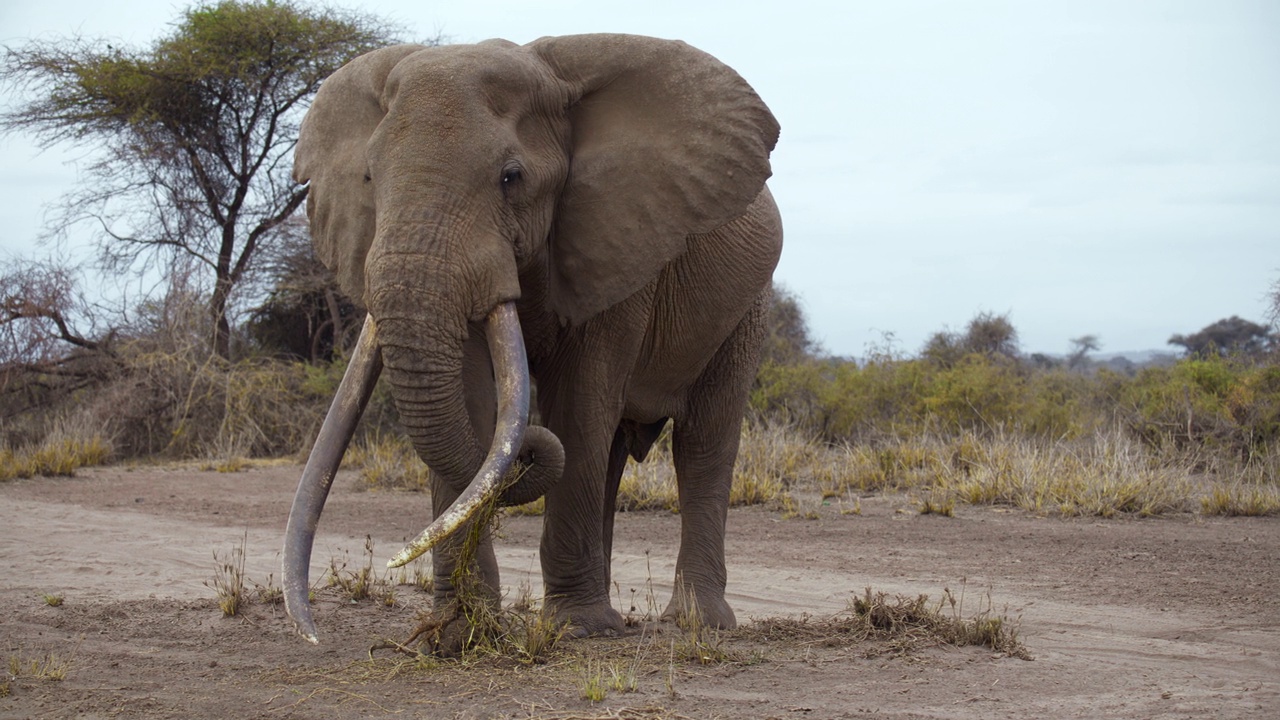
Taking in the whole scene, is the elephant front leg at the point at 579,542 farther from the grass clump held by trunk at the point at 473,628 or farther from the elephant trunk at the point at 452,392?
the elephant trunk at the point at 452,392

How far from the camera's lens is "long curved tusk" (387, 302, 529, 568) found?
14.0 ft

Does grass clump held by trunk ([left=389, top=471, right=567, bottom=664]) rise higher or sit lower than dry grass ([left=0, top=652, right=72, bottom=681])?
higher

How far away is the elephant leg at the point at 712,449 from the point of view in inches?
253

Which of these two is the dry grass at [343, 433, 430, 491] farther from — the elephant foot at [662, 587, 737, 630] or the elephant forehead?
the elephant forehead

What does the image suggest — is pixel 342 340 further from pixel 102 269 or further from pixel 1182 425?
pixel 1182 425

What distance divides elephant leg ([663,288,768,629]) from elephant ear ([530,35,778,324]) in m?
1.41

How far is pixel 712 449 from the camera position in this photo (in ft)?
21.8

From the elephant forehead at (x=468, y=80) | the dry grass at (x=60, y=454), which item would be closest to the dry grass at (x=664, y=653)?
the elephant forehead at (x=468, y=80)

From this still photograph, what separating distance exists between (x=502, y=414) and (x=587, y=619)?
4.96 feet

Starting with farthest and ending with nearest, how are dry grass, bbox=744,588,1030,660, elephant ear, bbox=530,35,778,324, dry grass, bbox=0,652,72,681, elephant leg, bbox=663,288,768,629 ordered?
elephant leg, bbox=663,288,768,629 → dry grass, bbox=744,588,1030,660 → elephant ear, bbox=530,35,778,324 → dry grass, bbox=0,652,72,681

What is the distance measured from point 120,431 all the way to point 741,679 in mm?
11687

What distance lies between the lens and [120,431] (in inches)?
575

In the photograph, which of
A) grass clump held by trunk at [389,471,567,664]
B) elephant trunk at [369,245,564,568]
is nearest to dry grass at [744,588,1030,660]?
grass clump held by trunk at [389,471,567,664]

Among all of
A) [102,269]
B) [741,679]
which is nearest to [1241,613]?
[741,679]
